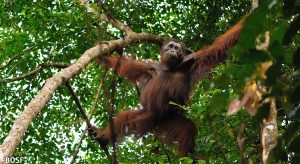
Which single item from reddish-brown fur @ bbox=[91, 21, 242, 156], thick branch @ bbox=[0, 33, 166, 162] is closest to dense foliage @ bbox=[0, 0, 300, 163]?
reddish-brown fur @ bbox=[91, 21, 242, 156]

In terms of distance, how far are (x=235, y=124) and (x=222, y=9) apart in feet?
9.70

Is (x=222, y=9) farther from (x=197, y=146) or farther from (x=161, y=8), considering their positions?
(x=197, y=146)

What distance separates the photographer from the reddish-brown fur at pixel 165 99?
5410 mm

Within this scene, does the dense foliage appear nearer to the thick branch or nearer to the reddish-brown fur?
the reddish-brown fur

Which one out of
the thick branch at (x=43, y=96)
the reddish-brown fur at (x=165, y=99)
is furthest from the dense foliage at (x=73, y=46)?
the thick branch at (x=43, y=96)

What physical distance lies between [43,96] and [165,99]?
2732 millimetres

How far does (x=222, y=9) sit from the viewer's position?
21.8ft

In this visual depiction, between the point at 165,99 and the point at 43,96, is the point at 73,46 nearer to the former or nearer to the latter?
the point at 165,99

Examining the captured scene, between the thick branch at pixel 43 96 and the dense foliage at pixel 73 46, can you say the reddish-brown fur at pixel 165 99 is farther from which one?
the thick branch at pixel 43 96

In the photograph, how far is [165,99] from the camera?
18.6ft

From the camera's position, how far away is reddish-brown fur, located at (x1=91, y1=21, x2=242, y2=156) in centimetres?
541

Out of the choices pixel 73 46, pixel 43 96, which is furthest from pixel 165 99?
pixel 43 96

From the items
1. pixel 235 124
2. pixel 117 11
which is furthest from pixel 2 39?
pixel 235 124

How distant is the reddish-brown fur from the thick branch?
2.21 feet
